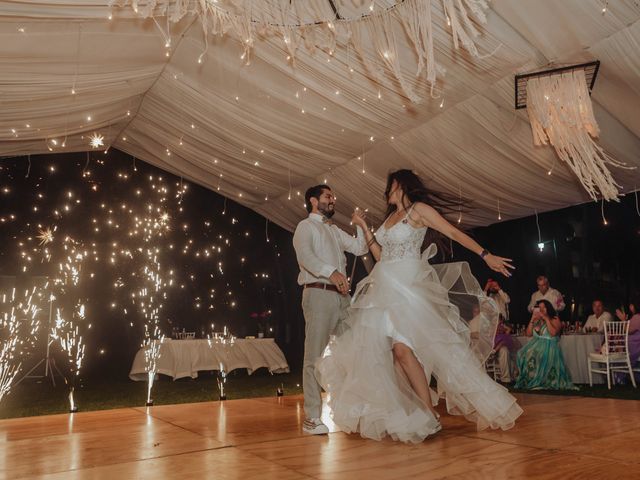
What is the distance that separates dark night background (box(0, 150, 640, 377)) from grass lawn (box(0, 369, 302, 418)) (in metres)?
1.02

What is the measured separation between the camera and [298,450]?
217 centimetres

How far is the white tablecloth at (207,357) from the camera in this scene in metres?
6.59

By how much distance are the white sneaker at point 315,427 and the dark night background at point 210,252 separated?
5801 mm

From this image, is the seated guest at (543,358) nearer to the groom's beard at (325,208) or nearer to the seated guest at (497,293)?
the seated guest at (497,293)

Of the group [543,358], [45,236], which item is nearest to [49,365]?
[45,236]

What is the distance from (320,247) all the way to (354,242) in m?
0.28

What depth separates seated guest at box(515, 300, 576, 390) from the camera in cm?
536

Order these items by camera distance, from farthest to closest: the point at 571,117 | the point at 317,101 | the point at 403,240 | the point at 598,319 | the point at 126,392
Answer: the point at 598,319, the point at 126,392, the point at 317,101, the point at 571,117, the point at 403,240

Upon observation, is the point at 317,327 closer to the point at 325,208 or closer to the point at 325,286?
the point at 325,286

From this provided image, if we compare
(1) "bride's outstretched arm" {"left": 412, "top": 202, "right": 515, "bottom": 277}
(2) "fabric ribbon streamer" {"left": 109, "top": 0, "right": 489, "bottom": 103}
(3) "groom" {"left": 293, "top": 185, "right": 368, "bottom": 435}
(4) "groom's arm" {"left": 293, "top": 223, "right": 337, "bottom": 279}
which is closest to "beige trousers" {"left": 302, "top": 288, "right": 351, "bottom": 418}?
(3) "groom" {"left": 293, "top": 185, "right": 368, "bottom": 435}

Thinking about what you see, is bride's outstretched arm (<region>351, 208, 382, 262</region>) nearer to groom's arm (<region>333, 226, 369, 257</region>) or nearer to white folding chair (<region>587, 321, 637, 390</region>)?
groom's arm (<region>333, 226, 369, 257</region>)

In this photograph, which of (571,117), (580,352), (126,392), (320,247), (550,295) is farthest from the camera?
(550,295)

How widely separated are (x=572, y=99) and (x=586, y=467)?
10.7 feet

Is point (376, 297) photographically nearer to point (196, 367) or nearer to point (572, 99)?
point (572, 99)
